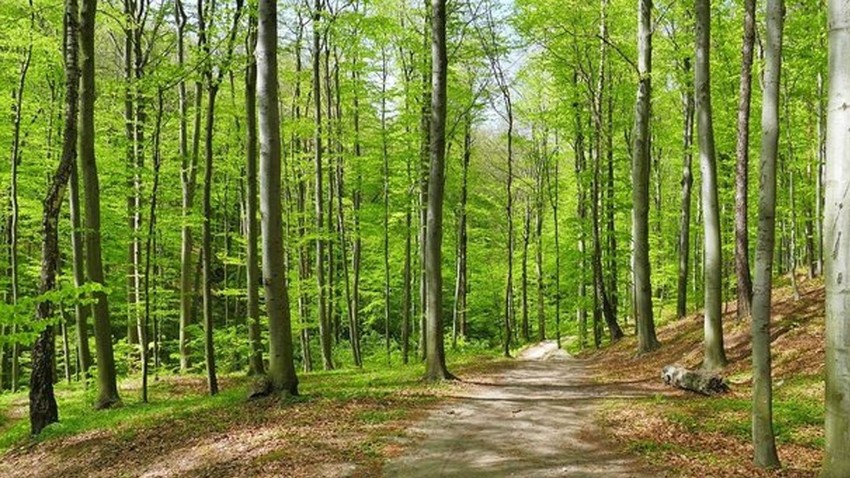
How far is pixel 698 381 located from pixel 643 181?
6733 millimetres

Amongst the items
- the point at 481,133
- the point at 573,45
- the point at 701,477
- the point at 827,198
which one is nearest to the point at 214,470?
the point at 701,477

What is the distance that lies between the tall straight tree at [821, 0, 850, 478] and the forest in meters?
0.02

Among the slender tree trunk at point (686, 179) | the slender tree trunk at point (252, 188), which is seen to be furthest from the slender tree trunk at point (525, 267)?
the slender tree trunk at point (252, 188)

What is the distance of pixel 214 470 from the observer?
7.04 m

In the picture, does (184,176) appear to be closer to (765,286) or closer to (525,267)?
(525,267)

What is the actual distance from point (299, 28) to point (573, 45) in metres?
9.83

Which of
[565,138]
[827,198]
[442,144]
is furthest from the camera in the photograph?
[565,138]

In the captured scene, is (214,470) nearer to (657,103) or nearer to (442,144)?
(442,144)

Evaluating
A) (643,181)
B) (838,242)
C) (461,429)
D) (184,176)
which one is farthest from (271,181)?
(643,181)

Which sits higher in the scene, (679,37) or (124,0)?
(124,0)

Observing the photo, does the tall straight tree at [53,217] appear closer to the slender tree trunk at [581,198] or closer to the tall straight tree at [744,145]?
the tall straight tree at [744,145]

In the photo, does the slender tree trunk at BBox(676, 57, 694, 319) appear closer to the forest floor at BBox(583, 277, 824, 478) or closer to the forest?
the forest

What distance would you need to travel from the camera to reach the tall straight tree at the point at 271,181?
9906 mm

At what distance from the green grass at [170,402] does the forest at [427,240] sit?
0.10 meters
